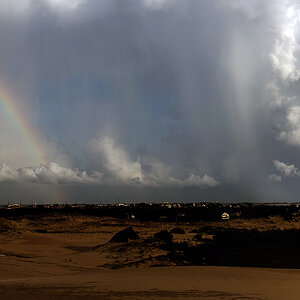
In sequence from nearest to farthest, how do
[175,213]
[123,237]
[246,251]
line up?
[246,251]
[123,237]
[175,213]

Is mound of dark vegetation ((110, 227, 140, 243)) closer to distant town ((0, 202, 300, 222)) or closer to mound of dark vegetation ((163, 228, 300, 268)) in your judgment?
mound of dark vegetation ((163, 228, 300, 268))

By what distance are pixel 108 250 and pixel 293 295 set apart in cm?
1752

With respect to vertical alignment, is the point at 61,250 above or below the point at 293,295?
below

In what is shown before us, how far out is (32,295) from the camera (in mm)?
9312

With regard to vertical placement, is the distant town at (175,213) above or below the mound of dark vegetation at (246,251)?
below

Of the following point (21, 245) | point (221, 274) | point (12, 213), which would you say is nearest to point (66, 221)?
point (21, 245)

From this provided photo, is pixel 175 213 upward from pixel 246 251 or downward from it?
downward

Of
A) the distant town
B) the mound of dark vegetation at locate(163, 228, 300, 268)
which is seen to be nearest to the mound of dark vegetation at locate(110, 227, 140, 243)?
the mound of dark vegetation at locate(163, 228, 300, 268)

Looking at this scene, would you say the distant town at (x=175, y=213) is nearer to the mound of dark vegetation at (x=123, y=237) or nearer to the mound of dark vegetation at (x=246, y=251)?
the mound of dark vegetation at (x=123, y=237)

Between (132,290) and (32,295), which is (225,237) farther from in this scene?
(32,295)

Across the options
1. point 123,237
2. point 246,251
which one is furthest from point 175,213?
point 246,251

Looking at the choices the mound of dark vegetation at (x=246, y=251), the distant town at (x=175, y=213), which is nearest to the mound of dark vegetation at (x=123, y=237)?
the mound of dark vegetation at (x=246, y=251)

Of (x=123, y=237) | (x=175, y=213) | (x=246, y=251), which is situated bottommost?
(x=175, y=213)

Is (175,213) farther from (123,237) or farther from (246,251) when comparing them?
(246,251)
